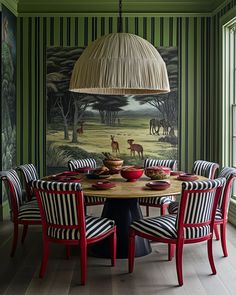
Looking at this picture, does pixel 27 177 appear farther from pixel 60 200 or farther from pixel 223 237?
pixel 223 237

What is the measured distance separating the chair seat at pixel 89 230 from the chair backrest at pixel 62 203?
3 cm

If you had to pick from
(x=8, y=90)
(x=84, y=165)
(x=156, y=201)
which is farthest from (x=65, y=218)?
(x=8, y=90)

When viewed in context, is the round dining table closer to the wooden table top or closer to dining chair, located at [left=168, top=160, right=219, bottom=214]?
the wooden table top

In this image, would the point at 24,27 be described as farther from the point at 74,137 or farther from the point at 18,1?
the point at 74,137

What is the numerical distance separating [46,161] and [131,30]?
2.35 m

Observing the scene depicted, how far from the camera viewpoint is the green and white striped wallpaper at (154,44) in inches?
267

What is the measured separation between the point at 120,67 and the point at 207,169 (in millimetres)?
1910

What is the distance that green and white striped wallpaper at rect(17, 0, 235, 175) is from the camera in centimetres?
678

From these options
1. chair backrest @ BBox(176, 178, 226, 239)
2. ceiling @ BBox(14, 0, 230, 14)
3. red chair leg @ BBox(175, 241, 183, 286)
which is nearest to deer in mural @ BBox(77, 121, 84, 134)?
ceiling @ BBox(14, 0, 230, 14)

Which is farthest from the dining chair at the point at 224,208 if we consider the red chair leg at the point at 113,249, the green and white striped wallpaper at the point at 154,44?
the green and white striped wallpaper at the point at 154,44

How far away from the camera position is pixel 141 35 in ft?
22.4

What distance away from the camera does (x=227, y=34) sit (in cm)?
611

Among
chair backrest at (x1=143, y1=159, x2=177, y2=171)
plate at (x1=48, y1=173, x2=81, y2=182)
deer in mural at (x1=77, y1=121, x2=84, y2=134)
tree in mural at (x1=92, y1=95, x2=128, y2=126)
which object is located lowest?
plate at (x1=48, y1=173, x2=81, y2=182)

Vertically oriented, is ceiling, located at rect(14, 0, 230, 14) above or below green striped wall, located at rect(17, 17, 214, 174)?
above
